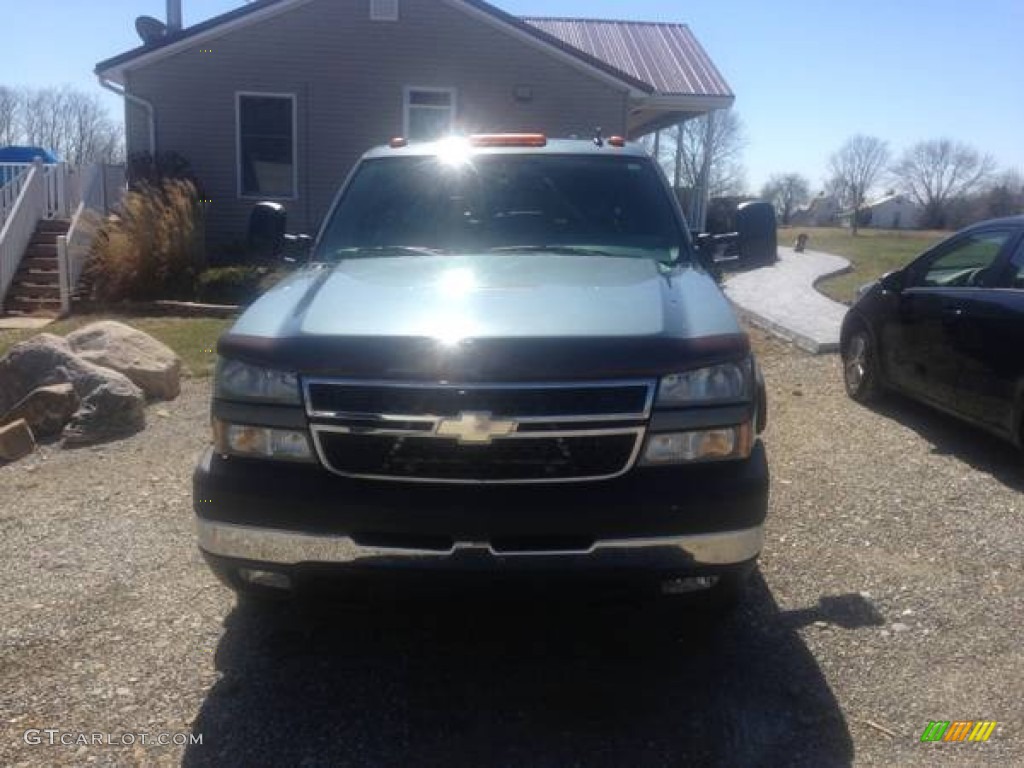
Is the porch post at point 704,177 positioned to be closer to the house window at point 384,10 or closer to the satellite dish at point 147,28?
the house window at point 384,10

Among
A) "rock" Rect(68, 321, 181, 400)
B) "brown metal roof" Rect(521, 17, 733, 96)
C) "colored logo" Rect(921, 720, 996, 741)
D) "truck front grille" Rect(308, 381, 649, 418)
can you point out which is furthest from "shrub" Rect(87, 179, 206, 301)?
"colored logo" Rect(921, 720, 996, 741)

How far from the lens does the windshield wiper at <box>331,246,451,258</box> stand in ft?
13.8

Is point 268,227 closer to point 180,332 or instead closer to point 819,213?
point 180,332

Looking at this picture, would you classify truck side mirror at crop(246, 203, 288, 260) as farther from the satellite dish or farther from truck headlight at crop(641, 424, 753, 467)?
the satellite dish

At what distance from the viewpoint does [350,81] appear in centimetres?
1562

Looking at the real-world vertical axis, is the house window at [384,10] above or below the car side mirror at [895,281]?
above

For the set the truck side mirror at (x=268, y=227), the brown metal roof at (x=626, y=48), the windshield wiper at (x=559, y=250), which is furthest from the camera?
the brown metal roof at (x=626, y=48)

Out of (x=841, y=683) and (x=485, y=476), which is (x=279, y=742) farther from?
(x=841, y=683)

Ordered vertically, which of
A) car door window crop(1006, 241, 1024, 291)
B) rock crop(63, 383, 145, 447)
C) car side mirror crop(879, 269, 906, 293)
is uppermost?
car door window crop(1006, 241, 1024, 291)

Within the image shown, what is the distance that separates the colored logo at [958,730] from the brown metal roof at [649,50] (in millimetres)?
14326

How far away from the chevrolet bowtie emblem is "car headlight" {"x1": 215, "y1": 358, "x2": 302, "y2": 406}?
0.50m

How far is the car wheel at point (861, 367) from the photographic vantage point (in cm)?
727

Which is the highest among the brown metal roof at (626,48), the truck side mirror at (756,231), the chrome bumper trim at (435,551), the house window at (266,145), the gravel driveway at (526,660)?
the brown metal roof at (626,48)

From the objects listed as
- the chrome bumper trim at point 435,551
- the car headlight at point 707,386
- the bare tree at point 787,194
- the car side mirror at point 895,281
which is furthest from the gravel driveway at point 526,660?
the bare tree at point 787,194
